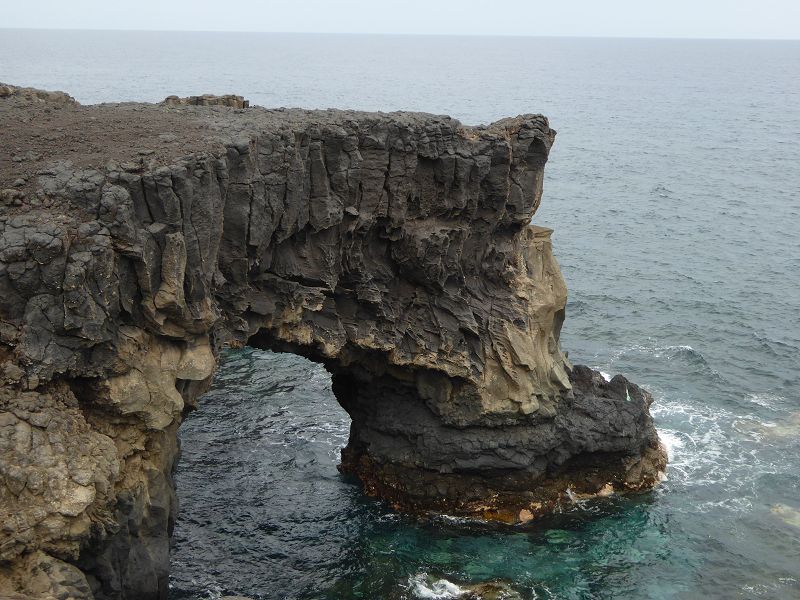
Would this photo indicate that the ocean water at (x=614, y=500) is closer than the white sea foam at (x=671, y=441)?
Yes

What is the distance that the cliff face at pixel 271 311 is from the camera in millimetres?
25328

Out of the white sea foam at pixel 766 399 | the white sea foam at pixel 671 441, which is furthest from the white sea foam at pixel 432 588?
the white sea foam at pixel 766 399

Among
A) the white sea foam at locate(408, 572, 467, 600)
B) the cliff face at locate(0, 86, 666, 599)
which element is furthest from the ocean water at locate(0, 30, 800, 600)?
the cliff face at locate(0, 86, 666, 599)

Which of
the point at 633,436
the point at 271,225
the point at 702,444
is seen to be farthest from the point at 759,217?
the point at 271,225

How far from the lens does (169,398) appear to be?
28578 mm

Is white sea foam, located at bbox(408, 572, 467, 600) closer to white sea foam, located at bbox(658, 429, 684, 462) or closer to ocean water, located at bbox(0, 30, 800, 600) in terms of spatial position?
ocean water, located at bbox(0, 30, 800, 600)

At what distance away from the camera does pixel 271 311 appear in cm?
3481

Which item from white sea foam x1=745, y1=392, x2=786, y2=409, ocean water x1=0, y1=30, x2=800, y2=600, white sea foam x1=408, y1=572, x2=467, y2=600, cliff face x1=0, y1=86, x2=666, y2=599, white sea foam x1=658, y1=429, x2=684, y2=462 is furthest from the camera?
white sea foam x1=745, y1=392, x2=786, y2=409

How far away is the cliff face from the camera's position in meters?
25.3

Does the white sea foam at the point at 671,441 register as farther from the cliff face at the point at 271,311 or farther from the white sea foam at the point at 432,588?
the white sea foam at the point at 432,588

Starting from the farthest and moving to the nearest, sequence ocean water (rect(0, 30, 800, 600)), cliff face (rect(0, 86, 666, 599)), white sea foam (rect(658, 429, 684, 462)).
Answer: white sea foam (rect(658, 429, 684, 462)) < ocean water (rect(0, 30, 800, 600)) < cliff face (rect(0, 86, 666, 599))

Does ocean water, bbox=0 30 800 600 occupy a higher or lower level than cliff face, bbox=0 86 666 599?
lower

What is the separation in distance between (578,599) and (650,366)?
2375 cm

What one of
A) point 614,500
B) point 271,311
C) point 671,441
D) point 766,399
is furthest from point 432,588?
point 766,399
